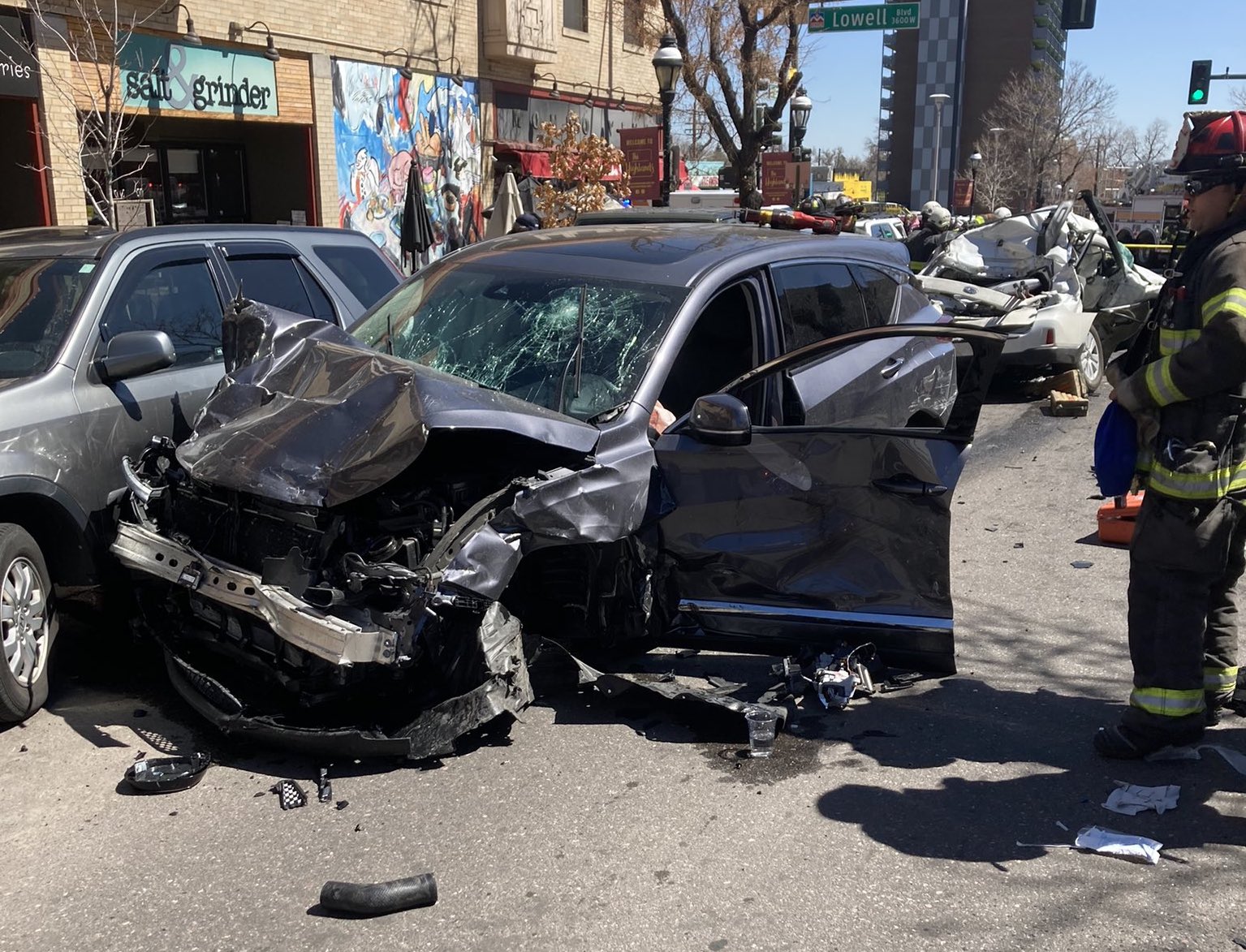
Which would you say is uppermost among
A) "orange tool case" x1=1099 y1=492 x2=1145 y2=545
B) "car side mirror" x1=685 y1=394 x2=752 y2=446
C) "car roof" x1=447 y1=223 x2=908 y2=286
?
"car roof" x1=447 y1=223 x2=908 y2=286

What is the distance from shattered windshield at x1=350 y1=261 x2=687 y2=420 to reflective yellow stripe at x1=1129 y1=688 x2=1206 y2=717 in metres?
2.25

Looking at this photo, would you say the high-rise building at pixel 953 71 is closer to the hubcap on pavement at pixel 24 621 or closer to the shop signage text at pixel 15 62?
the shop signage text at pixel 15 62

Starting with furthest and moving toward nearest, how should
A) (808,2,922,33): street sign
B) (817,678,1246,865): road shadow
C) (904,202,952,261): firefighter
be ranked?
(808,2,922,33): street sign, (904,202,952,261): firefighter, (817,678,1246,865): road shadow

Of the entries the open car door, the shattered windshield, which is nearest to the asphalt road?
the open car door

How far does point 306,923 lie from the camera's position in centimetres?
317

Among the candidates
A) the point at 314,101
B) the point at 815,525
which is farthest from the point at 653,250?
the point at 314,101

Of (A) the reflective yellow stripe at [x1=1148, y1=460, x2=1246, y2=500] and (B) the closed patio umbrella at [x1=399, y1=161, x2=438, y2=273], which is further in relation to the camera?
(B) the closed patio umbrella at [x1=399, y1=161, x2=438, y2=273]

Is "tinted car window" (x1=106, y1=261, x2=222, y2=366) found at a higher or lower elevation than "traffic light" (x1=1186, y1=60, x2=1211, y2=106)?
lower

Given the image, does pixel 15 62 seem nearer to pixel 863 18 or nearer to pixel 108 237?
pixel 108 237

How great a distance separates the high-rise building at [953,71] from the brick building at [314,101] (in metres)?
86.7

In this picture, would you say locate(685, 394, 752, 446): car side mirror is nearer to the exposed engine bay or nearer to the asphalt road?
the exposed engine bay

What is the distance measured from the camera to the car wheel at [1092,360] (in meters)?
12.4

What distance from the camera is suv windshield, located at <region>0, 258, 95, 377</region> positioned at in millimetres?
4922

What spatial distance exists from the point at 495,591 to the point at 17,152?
472 inches
